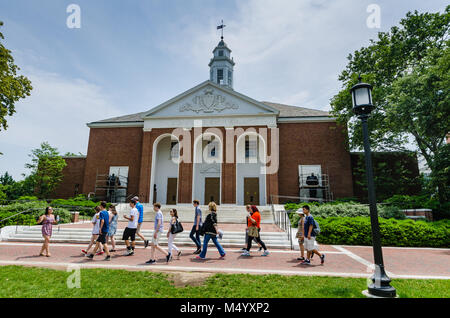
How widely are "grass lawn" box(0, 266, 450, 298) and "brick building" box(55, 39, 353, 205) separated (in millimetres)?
15884

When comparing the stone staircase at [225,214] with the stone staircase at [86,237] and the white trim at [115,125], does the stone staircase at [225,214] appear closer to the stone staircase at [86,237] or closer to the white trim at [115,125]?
the stone staircase at [86,237]

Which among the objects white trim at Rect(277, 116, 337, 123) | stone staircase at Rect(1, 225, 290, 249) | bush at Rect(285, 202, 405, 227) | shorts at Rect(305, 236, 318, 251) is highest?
white trim at Rect(277, 116, 337, 123)

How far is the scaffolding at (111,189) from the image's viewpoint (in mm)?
24473

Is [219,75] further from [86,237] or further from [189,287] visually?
[189,287]

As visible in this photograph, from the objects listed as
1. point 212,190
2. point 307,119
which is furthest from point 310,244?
point 307,119

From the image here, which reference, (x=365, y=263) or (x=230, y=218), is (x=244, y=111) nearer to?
(x=230, y=218)

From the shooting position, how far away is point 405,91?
14828 mm


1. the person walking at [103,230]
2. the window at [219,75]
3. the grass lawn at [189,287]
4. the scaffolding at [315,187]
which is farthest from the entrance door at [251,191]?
the grass lawn at [189,287]

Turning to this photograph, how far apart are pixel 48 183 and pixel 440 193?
31526mm

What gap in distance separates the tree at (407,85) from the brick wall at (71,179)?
2525cm

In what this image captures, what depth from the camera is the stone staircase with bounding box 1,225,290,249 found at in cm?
1049

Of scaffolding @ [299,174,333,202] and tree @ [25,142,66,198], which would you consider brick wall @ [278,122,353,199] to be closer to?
scaffolding @ [299,174,333,202]

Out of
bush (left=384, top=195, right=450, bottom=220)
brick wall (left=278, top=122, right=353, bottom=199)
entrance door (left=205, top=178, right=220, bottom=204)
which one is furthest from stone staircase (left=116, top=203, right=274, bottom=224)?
bush (left=384, top=195, right=450, bottom=220)

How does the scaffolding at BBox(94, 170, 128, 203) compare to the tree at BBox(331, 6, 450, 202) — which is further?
the scaffolding at BBox(94, 170, 128, 203)
